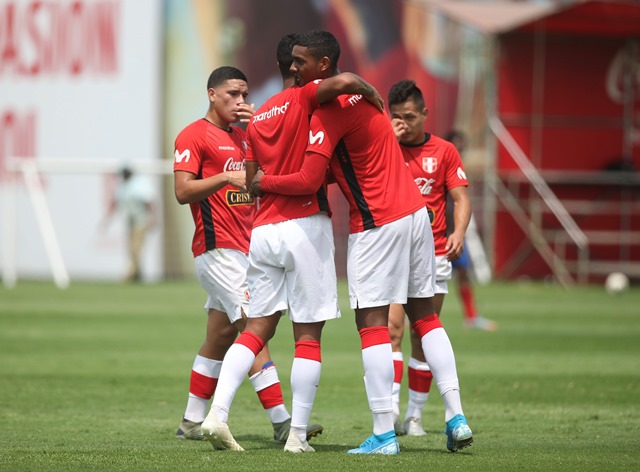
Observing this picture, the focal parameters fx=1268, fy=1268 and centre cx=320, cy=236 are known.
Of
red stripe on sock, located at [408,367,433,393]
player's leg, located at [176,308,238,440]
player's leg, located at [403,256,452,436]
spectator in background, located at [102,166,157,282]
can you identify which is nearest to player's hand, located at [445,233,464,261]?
player's leg, located at [403,256,452,436]

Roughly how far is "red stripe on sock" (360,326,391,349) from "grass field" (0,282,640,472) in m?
0.71

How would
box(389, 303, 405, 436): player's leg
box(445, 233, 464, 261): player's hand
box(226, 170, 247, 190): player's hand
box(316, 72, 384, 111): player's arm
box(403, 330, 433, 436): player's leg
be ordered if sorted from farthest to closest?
1. box(389, 303, 405, 436): player's leg
2. box(403, 330, 433, 436): player's leg
3. box(445, 233, 464, 261): player's hand
4. box(226, 170, 247, 190): player's hand
5. box(316, 72, 384, 111): player's arm

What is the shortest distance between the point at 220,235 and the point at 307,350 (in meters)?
1.41

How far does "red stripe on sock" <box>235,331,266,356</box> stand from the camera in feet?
26.2

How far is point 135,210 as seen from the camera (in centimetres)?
3000

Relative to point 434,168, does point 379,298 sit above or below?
below

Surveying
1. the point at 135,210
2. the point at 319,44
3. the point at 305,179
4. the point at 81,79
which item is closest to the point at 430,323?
the point at 305,179

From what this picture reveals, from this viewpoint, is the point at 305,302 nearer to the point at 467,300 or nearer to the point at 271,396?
the point at 271,396

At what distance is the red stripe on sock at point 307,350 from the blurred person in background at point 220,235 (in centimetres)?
88

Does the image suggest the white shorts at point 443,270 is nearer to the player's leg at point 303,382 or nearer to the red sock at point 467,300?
the player's leg at point 303,382

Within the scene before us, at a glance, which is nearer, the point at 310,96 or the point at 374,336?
the point at 310,96

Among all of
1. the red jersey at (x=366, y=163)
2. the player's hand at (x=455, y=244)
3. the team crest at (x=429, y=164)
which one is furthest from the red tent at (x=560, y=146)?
the red jersey at (x=366, y=163)

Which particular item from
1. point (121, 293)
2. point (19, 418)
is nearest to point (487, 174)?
point (121, 293)

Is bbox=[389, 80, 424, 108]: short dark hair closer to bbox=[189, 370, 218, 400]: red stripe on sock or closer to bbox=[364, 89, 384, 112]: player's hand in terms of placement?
bbox=[364, 89, 384, 112]: player's hand
